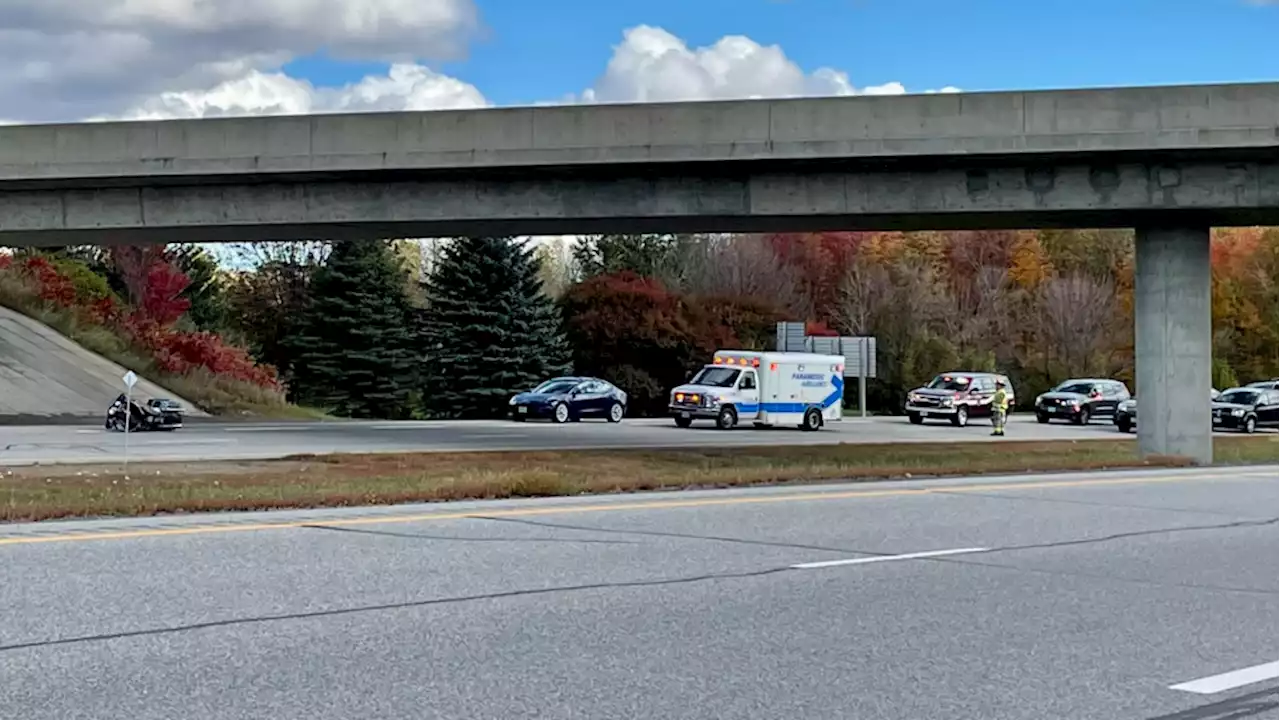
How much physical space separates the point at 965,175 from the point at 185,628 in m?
23.7

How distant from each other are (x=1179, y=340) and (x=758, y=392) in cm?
1783

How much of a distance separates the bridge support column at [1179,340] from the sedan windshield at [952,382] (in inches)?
904

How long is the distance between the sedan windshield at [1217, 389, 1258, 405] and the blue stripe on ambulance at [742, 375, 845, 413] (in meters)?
13.7

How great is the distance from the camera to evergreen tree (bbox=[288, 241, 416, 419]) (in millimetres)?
65625

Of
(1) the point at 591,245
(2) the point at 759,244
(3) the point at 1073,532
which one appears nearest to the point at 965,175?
(3) the point at 1073,532

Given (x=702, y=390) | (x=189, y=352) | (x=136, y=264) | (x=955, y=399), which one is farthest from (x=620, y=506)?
(x=136, y=264)

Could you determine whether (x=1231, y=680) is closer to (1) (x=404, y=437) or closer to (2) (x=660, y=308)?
(1) (x=404, y=437)

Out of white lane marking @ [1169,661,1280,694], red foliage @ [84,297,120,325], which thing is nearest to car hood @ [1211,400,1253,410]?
red foliage @ [84,297,120,325]

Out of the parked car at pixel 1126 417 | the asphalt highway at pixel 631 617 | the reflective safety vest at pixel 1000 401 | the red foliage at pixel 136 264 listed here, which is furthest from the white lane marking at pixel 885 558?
the red foliage at pixel 136 264

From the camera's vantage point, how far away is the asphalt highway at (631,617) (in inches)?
257

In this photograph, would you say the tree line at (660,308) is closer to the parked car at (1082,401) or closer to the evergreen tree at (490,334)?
the evergreen tree at (490,334)

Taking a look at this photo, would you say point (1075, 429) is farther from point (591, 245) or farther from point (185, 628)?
point (185, 628)

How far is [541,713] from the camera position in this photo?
20.4ft

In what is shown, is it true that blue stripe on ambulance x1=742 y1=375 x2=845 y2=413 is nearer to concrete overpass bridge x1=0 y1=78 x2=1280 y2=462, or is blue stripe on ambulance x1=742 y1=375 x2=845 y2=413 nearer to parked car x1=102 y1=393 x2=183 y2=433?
concrete overpass bridge x1=0 y1=78 x2=1280 y2=462
